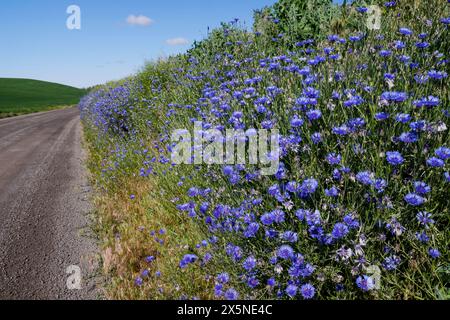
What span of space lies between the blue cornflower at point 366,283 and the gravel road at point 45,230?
225 cm

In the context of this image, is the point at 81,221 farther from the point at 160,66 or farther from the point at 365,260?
the point at 160,66

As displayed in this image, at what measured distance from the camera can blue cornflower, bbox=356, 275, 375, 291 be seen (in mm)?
1963

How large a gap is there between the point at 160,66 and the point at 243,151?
881cm

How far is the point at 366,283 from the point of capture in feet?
6.50

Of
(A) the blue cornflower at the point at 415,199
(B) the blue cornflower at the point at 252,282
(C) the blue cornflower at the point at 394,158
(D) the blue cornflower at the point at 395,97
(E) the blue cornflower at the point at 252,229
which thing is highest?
(D) the blue cornflower at the point at 395,97

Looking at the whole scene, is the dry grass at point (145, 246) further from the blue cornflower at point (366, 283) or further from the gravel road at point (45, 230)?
the blue cornflower at point (366, 283)

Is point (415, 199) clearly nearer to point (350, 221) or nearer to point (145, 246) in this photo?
point (350, 221)

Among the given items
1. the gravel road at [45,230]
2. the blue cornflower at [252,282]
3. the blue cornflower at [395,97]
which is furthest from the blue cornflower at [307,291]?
the gravel road at [45,230]

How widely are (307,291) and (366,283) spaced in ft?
1.14

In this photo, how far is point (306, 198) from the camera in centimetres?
238

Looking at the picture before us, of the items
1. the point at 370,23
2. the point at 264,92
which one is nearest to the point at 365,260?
the point at 264,92

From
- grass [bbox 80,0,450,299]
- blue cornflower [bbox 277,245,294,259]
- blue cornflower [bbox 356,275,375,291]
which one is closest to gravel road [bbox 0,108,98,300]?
grass [bbox 80,0,450,299]

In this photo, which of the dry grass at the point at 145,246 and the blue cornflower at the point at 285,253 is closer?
the blue cornflower at the point at 285,253

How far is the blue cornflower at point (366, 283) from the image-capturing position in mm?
1963
